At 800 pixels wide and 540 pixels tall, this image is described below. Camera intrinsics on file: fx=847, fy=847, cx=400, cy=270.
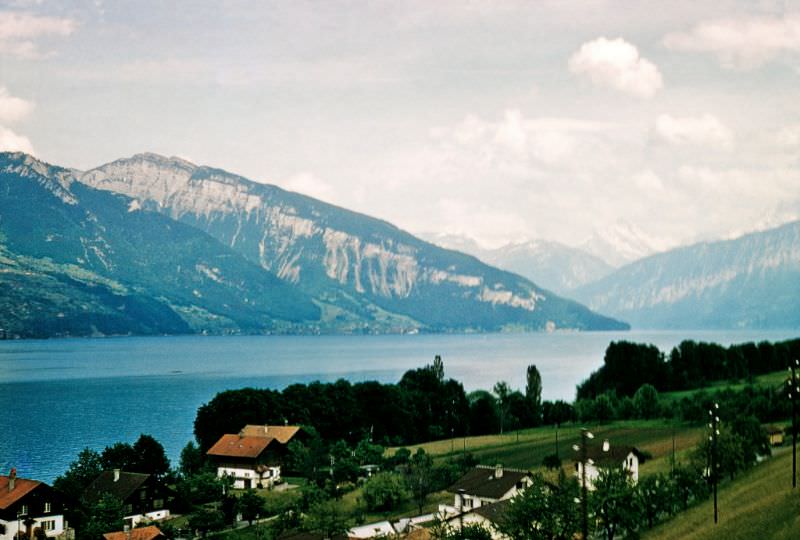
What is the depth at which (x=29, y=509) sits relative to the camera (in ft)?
184

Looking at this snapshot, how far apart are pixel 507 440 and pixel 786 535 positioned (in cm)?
6313

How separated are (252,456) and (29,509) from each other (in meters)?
25.4

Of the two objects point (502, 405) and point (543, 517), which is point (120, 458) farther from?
point (502, 405)

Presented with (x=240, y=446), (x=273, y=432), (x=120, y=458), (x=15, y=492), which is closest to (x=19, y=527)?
(x=15, y=492)

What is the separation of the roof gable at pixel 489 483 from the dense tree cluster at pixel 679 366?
Result: 229 ft

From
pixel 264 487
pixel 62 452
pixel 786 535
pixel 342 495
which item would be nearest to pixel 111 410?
pixel 62 452

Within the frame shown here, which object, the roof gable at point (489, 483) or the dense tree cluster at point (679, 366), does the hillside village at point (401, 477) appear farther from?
the dense tree cluster at point (679, 366)

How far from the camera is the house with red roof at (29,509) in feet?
182

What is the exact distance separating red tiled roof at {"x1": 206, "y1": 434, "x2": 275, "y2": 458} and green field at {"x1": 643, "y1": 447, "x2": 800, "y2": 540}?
43.0 meters

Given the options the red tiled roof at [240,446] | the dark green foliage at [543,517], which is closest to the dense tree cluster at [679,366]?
the red tiled roof at [240,446]

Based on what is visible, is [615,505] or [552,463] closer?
[615,505]

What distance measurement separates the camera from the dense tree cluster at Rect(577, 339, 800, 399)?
→ 12975 centimetres

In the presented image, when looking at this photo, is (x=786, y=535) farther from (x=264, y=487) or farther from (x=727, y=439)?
(x=264, y=487)

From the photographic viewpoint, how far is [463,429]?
109 m
